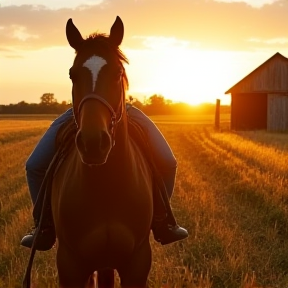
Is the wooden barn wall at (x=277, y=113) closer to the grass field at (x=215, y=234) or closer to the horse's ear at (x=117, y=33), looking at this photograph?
the grass field at (x=215, y=234)

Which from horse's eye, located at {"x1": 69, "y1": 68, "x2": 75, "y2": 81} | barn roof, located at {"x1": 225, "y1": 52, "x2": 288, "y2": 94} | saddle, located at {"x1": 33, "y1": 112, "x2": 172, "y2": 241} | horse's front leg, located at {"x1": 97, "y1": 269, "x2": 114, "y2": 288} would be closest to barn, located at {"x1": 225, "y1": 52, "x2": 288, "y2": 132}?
barn roof, located at {"x1": 225, "y1": 52, "x2": 288, "y2": 94}

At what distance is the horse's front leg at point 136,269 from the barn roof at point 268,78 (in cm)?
3861

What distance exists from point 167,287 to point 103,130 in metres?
3.10

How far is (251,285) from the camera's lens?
607 centimetres

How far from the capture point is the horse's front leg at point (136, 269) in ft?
14.5

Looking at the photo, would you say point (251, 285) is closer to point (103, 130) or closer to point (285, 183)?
point (103, 130)

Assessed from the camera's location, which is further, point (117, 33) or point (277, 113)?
point (277, 113)

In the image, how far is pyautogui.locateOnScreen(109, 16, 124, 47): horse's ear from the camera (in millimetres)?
4102

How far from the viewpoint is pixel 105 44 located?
4.03 metres

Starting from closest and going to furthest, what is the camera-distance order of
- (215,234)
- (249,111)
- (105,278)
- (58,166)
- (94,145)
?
1. (94,145)
2. (58,166)
3. (105,278)
4. (215,234)
5. (249,111)

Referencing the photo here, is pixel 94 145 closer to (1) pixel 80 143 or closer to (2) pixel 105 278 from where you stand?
(1) pixel 80 143

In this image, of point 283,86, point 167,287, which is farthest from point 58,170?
point 283,86

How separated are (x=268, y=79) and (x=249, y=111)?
9.65ft

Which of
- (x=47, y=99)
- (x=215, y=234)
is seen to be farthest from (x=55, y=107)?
(x=215, y=234)
